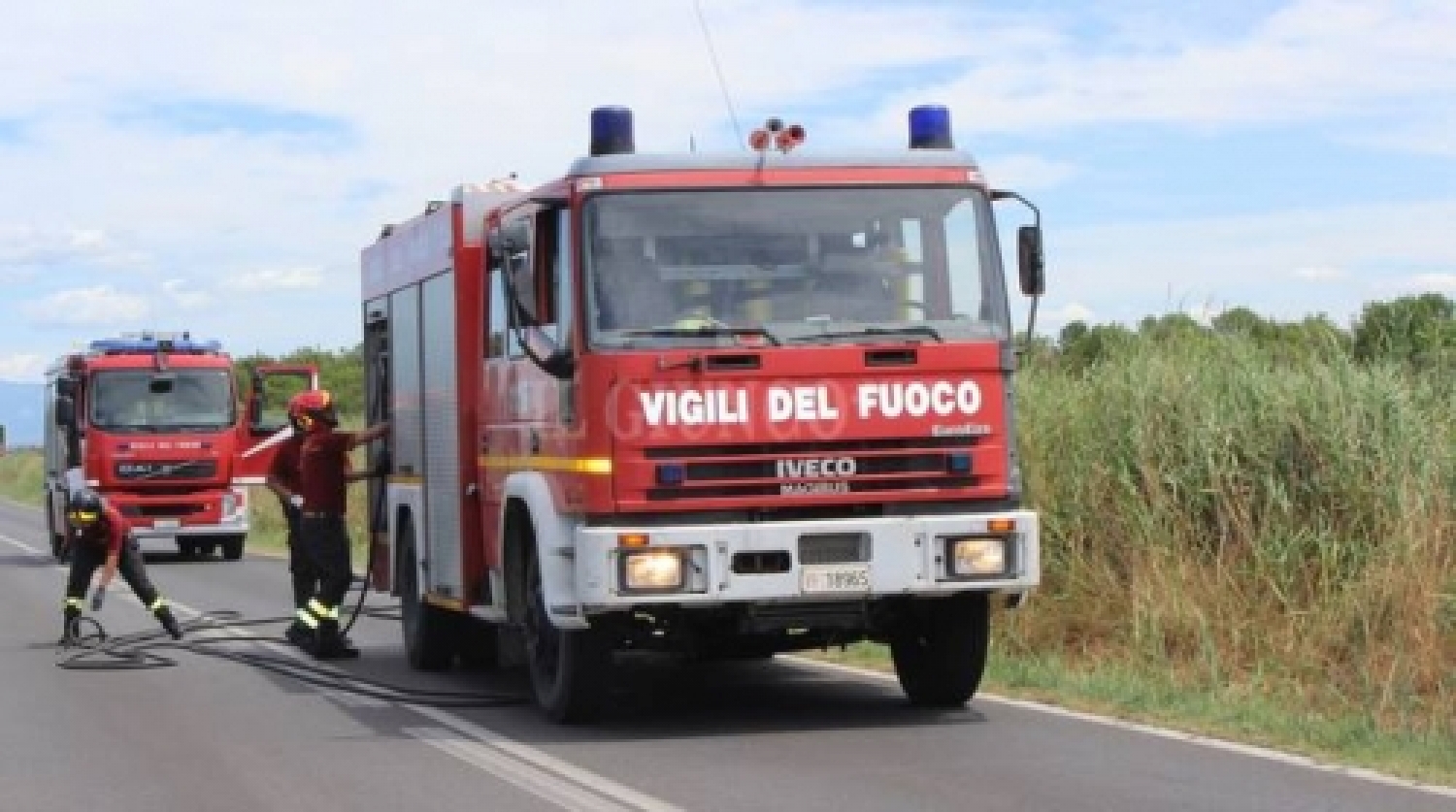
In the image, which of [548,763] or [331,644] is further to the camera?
[331,644]

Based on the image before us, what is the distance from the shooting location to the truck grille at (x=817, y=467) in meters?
10.7

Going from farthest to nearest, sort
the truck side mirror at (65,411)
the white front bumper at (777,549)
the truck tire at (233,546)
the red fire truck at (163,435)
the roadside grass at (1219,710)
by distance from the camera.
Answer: the truck tire at (233,546)
the red fire truck at (163,435)
the truck side mirror at (65,411)
the white front bumper at (777,549)
the roadside grass at (1219,710)

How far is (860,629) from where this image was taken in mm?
11625

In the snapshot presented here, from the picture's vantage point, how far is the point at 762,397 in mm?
10672

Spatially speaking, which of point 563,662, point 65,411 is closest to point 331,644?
point 563,662

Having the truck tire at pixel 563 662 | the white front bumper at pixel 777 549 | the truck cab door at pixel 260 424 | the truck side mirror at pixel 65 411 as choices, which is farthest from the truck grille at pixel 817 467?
the truck side mirror at pixel 65 411

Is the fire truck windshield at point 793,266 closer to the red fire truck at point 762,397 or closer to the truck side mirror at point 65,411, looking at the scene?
the red fire truck at point 762,397

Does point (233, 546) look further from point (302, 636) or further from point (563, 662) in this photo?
point (563, 662)

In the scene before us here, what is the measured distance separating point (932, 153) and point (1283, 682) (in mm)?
4165

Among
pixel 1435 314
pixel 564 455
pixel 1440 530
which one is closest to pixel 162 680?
pixel 564 455

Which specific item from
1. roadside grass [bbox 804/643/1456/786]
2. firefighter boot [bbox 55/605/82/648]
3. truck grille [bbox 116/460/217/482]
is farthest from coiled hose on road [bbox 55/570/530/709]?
truck grille [bbox 116/460/217/482]

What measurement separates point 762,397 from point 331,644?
6.20 metres

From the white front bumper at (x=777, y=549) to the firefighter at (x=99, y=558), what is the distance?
7.40 m

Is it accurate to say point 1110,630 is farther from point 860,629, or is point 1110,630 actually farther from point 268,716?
point 268,716
